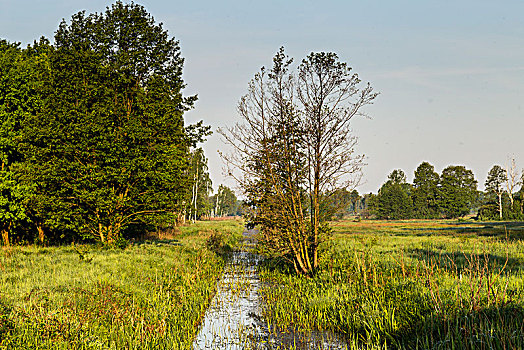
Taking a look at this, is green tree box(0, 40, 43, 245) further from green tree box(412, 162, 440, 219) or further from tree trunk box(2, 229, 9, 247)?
green tree box(412, 162, 440, 219)

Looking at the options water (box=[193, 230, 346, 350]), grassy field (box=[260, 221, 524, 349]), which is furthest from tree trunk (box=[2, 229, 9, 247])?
grassy field (box=[260, 221, 524, 349])

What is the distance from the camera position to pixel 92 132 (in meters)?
21.2

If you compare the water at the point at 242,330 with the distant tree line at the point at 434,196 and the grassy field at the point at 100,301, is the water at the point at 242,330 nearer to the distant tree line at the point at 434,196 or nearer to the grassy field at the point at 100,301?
the grassy field at the point at 100,301

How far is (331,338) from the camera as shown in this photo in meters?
9.43

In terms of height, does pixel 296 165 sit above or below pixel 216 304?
above

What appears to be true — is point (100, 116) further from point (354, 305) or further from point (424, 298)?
point (424, 298)

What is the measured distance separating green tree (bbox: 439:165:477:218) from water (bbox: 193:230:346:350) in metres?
106

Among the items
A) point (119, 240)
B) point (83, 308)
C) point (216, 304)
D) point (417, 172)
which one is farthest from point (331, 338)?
point (417, 172)

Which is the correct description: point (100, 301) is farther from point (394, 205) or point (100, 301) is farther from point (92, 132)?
point (394, 205)

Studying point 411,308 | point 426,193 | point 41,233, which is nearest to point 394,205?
point 426,193

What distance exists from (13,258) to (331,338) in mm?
15080

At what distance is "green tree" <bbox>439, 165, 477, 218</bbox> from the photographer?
107500 mm

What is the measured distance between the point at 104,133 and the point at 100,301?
42.1 ft

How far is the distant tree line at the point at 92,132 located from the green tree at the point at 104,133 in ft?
0.19
